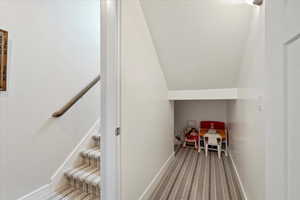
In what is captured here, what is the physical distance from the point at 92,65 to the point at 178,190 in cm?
248

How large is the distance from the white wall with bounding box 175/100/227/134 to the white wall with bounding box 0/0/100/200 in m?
3.07

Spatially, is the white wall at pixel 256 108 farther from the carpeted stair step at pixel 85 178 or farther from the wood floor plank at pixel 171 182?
the carpeted stair step at pixel 85 178

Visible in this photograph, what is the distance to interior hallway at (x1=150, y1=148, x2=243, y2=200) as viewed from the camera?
176 centimetres

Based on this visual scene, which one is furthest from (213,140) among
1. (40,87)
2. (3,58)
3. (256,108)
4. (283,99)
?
(3,58)

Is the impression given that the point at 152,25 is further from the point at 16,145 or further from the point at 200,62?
the point at 16,145

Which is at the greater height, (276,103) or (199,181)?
(276,103)

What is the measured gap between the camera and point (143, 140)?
5.23 ft

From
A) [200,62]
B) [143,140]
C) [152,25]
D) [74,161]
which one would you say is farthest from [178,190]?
[152,25]

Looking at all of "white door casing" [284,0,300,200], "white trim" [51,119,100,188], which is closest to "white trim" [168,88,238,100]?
"white trim" [51,119,100,188]

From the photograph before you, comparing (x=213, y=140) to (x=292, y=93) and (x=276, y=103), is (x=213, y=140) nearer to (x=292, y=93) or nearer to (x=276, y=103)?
(x=276, y=103)

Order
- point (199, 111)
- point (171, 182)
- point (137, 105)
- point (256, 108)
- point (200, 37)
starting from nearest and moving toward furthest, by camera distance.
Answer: point (256, 108)
point (137, 105)
point (200, 37)
point (171, 182)
point (199, 111)

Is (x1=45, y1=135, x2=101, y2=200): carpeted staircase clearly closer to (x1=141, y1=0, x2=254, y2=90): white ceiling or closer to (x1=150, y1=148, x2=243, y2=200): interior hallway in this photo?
(x1=150, y1=148, x2=243, y2=200): interior hallway

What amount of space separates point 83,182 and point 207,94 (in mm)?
2404

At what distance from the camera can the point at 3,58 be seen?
1285 millimetres
